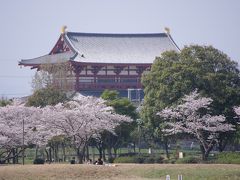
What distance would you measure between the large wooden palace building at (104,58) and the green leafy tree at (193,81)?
87.4 ft

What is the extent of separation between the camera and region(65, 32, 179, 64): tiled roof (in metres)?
94.7

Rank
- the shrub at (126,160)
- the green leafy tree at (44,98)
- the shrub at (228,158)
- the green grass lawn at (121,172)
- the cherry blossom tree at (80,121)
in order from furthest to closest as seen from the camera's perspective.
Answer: the green leafy tree at (44,98) < the cherry blossom tree at (80,121) < the shrub at (126,160) < the shrub at (228,158) < the green grass lawn at (121,172)

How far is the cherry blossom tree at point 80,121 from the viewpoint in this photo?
5675 centimetres

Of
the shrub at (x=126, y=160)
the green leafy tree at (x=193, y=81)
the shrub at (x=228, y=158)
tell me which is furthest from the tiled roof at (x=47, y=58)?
the shrub at (x=228, y=158)

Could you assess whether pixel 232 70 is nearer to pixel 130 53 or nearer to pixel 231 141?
pixel 231 141

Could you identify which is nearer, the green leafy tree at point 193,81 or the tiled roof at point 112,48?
the green leafy tree at point 193,81

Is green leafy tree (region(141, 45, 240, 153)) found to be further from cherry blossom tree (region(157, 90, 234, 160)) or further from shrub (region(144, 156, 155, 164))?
shrub (region(144, 156, 155, 164))

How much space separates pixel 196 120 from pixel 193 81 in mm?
3446

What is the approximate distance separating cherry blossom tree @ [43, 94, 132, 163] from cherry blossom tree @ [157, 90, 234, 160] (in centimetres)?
444

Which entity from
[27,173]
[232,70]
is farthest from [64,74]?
[27,173]

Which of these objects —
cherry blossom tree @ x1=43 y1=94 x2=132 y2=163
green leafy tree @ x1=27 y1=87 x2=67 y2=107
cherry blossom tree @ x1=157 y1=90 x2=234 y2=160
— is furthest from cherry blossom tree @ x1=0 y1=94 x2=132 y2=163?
green leafy tree @ x1=27 y1=87 x2=67 y2=107

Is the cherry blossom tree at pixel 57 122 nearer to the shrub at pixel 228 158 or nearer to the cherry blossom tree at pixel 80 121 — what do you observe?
the cherry blossom tree at pixel 80 121

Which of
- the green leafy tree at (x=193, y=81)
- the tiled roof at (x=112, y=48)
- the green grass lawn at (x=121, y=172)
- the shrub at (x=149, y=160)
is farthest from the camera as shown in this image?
the tiled roof at (x=112, y=48)

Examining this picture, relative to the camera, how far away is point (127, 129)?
2571 inches
